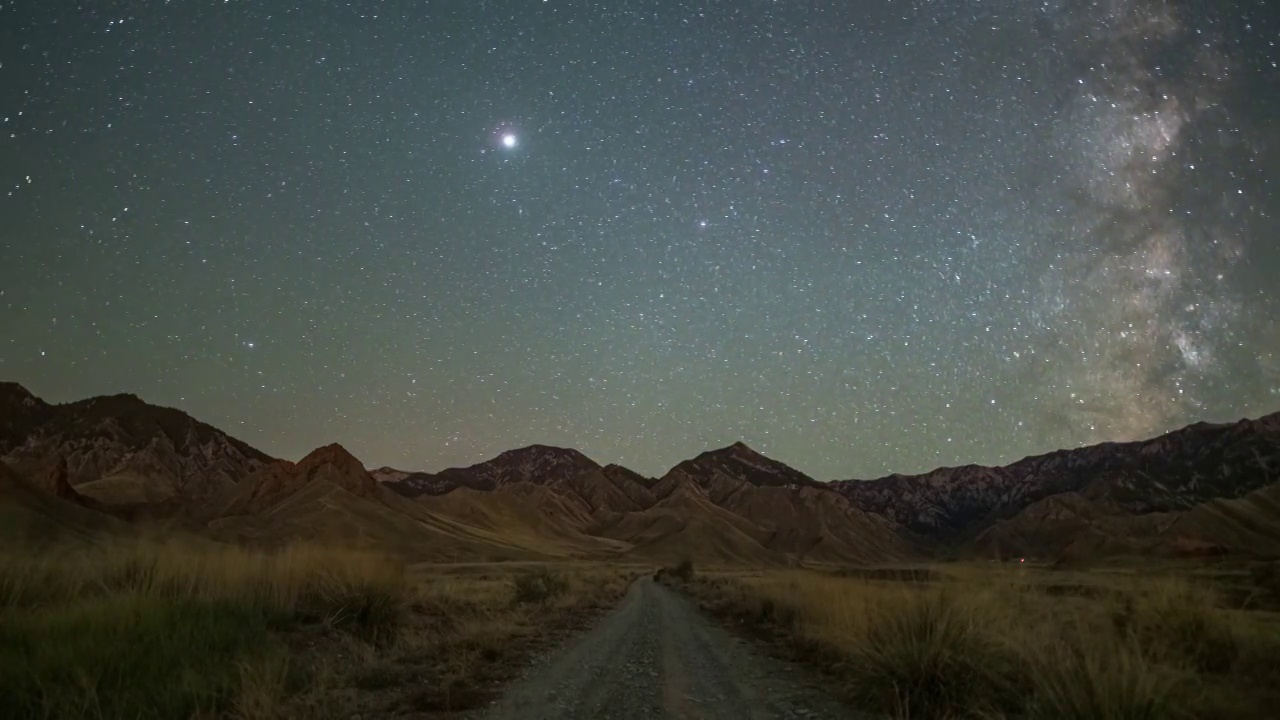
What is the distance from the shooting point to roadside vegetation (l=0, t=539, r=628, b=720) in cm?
668

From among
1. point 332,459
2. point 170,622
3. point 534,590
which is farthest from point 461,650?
point 332,459

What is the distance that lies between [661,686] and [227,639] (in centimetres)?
575

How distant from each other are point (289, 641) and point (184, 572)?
6.59 ft

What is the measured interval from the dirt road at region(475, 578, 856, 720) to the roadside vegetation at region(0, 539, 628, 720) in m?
0.83

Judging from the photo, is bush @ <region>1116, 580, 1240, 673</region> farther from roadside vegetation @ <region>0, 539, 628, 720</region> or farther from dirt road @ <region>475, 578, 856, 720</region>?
roadside vegetation @ <region>0, 539, 628, 720</region>

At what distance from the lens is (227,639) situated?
8.72 metres

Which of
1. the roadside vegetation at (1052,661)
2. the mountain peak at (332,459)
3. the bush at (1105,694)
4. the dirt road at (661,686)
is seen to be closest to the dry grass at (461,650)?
the dirt road at (661,686)

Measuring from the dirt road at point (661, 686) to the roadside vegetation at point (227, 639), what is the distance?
0.83m

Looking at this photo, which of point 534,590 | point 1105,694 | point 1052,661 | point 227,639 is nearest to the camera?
point 1105,694

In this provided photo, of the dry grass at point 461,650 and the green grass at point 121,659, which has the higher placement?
the green grass at point 121,659

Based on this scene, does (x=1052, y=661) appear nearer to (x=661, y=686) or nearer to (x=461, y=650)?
(x=661, y=686)

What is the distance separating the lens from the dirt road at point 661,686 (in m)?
8.34

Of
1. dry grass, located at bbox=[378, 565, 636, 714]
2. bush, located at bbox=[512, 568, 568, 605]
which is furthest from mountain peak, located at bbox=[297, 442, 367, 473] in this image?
dry grass, located at bbox=[378, 565, 636, 714]

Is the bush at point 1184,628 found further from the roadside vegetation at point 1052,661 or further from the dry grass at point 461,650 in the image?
the dry grass at point 461,650
